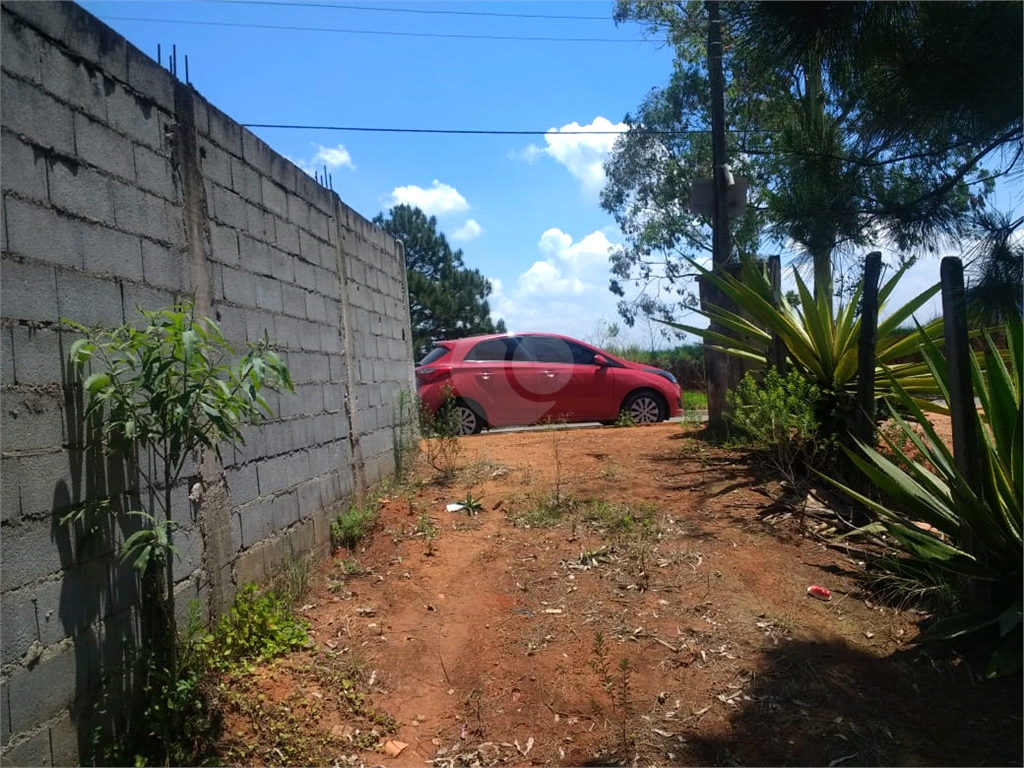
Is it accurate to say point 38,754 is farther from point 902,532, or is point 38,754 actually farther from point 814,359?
point 814,359

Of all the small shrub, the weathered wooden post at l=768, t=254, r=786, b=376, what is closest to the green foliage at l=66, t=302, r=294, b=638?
the small shrub

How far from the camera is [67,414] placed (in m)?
2.85

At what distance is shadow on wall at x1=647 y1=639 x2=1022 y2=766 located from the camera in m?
3.34

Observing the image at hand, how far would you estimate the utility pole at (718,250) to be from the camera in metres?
8.12

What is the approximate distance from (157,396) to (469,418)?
7.50 m

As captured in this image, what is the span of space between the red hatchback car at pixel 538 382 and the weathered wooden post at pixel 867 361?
5.00m

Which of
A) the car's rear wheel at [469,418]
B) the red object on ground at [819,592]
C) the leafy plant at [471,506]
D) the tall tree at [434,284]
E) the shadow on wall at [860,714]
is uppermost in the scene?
the tall tree at [434,284]

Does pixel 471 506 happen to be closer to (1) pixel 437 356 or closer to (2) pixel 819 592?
(2) pixel 819 592

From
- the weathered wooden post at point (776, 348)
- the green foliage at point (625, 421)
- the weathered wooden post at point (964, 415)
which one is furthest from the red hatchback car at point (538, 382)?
the weathered wooden post at point (964, 415)

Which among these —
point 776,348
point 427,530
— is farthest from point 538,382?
point 427,530

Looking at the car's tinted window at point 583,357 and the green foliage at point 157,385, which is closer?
the green foliage at point 157,385

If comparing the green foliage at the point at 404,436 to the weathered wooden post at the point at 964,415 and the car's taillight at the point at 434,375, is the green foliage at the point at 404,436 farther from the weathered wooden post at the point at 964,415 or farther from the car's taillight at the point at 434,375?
the weathered wooden post at the point at 964,415

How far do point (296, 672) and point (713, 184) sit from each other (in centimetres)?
721

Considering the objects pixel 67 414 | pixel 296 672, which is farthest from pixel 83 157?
pixel 296 672
